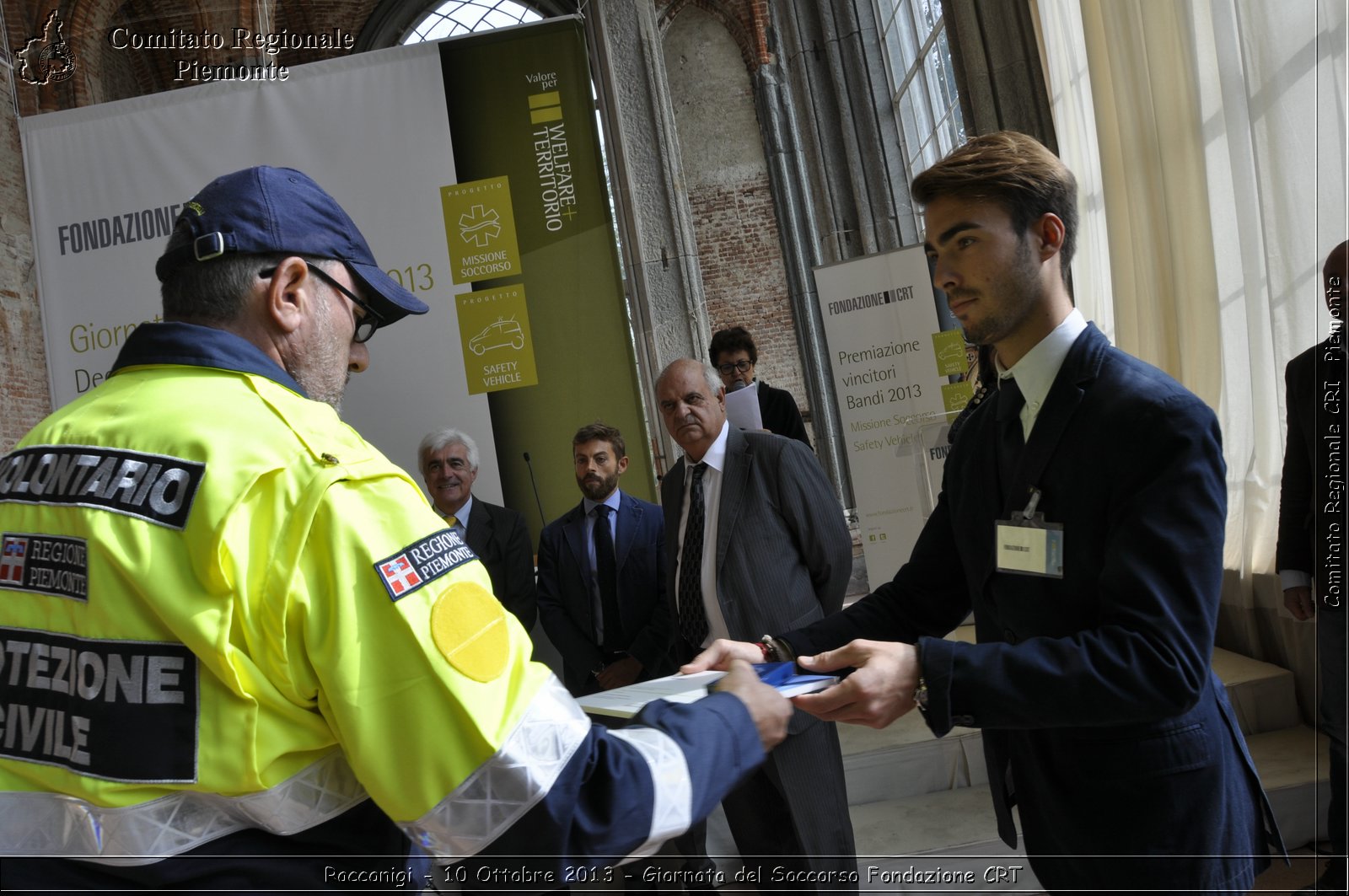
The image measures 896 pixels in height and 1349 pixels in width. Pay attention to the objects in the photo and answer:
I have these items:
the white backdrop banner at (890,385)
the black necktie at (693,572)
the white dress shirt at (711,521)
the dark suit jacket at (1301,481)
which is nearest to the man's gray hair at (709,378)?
the white dress shirt at (711,521)

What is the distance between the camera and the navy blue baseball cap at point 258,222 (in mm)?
1294

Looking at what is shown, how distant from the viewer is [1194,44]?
3.98 m

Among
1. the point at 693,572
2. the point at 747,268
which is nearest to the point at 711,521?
the point at 693,572

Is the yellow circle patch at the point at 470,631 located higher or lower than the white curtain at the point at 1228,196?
lower

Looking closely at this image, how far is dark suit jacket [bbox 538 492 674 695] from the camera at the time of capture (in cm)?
416

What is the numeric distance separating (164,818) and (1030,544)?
4.15ft

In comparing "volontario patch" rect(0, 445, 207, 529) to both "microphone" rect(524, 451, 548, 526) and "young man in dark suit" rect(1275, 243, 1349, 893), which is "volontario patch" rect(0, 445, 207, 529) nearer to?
"young man in dark suit" rect(1275, 243, 1349, 893)

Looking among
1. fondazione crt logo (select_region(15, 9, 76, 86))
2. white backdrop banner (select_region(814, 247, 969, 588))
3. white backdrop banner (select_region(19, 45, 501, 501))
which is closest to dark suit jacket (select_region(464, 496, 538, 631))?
white backdrop banner (select_region(19, 45, 501, 501))

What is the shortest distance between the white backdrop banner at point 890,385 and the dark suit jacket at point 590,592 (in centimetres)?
227

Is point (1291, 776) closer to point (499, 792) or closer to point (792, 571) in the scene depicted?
point (792, 571)

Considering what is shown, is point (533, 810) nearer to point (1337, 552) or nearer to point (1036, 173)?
point (1036, 173)

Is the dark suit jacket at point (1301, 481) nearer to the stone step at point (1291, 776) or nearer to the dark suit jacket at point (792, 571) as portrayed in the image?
the stone step at point (1291, 776)

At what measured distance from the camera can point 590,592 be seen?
4312 millimetres

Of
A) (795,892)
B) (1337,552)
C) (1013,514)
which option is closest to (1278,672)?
(1337,552)
